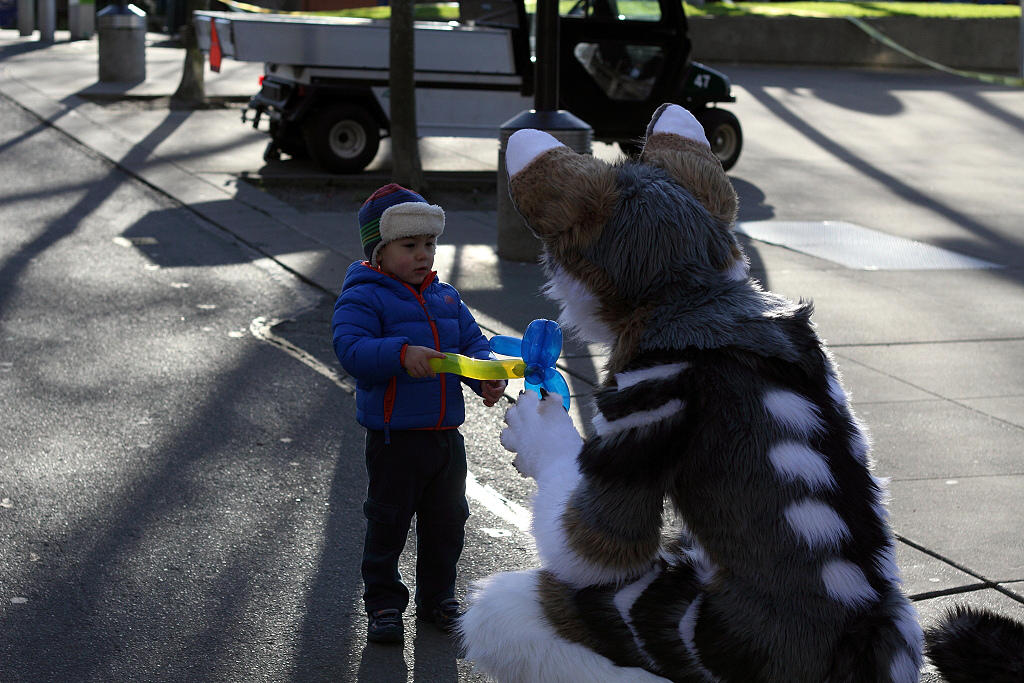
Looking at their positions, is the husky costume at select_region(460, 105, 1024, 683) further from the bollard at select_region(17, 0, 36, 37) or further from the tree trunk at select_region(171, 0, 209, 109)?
the bollard at select_region(17, 0, 36, 37)

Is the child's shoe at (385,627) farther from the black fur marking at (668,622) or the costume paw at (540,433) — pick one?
the black fur marking at (668,622)

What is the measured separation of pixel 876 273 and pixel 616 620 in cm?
688

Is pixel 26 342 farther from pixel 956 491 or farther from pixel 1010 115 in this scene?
pixel 1010 115

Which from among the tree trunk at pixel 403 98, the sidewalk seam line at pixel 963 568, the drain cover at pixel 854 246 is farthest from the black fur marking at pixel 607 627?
the tree trunk at pixel 403 98

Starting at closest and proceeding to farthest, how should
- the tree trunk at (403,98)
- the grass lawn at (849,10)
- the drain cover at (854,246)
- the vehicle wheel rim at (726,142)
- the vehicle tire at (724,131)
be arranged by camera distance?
the drain cover at (854,246)
the tree trunk at (403,98)
the vehicle tire at (724,131)
the vehicle wheel rim at (726,142)
the grass lawn at (849,10)

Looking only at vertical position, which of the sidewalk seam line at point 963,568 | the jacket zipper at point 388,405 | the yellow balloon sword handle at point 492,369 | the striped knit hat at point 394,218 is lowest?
the sidewalk seam line at point 963,568

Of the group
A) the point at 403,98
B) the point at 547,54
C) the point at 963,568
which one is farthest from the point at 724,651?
the point at 403,98

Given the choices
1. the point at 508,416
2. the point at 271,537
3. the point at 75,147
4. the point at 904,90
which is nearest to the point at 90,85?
the point at 75,147

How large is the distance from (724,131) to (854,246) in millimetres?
3694

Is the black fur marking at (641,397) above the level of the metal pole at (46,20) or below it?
below

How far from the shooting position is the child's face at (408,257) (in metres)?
3.07

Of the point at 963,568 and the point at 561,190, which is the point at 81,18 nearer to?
the point at 963,568

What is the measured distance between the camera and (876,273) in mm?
8367

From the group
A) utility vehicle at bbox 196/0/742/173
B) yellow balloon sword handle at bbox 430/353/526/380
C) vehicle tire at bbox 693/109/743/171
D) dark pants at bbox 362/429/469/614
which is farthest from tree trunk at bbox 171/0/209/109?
yellow balloon sword handle at bbox 430/353/526/380
